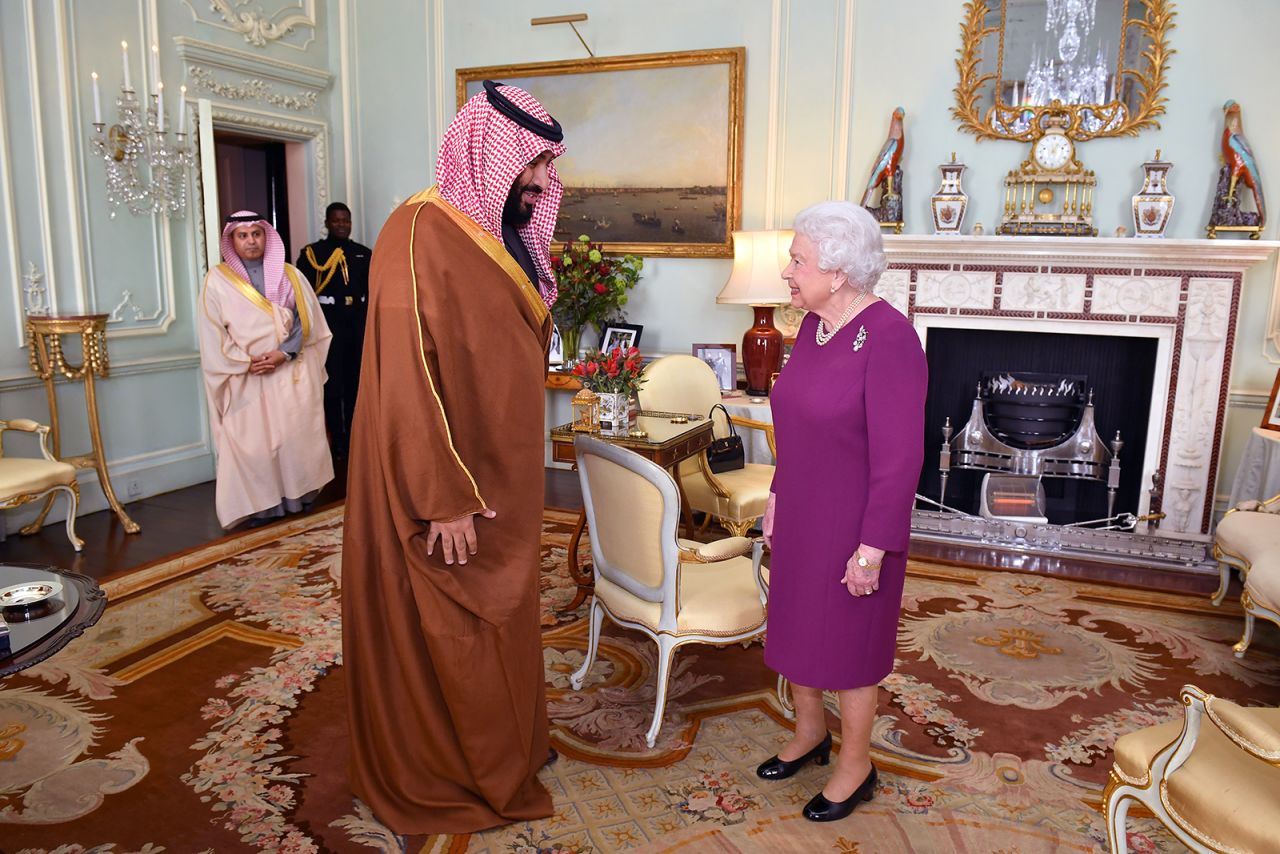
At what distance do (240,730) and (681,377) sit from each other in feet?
7.94

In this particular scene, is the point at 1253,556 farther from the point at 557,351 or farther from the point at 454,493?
the point at 557,351

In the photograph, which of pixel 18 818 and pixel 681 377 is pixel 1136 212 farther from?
pixel 18 818

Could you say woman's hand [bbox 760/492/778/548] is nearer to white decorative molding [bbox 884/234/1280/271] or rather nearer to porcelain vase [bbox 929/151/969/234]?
white decorative molding [bbox 884/234/1280/271]

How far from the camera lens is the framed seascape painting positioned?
5754 mm

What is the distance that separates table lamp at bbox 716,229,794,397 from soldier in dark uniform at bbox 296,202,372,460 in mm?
2699

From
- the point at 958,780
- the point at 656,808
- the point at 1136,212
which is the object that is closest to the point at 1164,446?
the point at 1136,212

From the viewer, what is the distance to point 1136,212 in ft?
15.6

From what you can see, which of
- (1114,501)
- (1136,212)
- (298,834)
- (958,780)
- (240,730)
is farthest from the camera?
(1114,501)

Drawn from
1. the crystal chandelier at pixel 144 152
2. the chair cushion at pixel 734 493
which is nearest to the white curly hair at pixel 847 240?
the chair cushion at pixel 734 493

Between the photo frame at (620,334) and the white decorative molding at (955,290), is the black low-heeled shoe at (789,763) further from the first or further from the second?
the photo frame at (620,334)

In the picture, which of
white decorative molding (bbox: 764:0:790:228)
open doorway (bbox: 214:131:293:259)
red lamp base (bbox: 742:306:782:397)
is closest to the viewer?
red lamp base (bbox: 742:306:782:397)

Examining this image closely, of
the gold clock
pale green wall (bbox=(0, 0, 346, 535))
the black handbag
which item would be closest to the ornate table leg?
the black handbag

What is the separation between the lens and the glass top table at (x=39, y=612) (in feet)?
6.07

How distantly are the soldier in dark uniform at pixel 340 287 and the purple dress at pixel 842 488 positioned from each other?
4.65 metres
